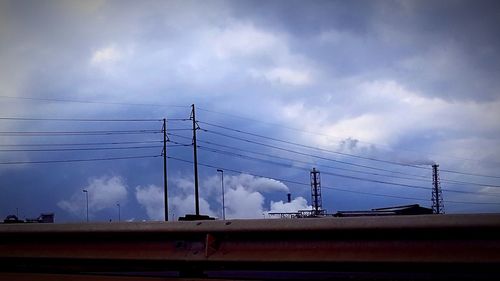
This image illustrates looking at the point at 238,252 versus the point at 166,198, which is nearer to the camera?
the point at 238,252

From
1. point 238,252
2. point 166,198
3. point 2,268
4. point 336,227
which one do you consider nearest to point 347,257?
point 336,227

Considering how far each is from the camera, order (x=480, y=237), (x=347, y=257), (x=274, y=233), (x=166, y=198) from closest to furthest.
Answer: (x=480, y=237) < (x=347, y=257) < (x=274, y=233) < (x=166, y=198)

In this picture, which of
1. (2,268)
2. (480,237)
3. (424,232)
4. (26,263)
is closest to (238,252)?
(424,232)

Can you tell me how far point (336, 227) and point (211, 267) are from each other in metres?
1.18

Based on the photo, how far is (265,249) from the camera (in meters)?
3.62

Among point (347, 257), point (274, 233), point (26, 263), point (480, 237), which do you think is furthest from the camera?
point (26, 263)

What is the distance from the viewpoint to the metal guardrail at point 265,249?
3.14 meters

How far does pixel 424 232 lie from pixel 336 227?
66 centimetres

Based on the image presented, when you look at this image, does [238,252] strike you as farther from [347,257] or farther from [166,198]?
[166,198]

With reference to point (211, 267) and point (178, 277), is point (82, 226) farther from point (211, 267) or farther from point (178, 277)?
point (211, 267)

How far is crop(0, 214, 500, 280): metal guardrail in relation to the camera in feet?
10.3

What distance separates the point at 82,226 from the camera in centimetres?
414

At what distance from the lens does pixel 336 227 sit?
3.38 metres

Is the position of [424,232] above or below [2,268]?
above
